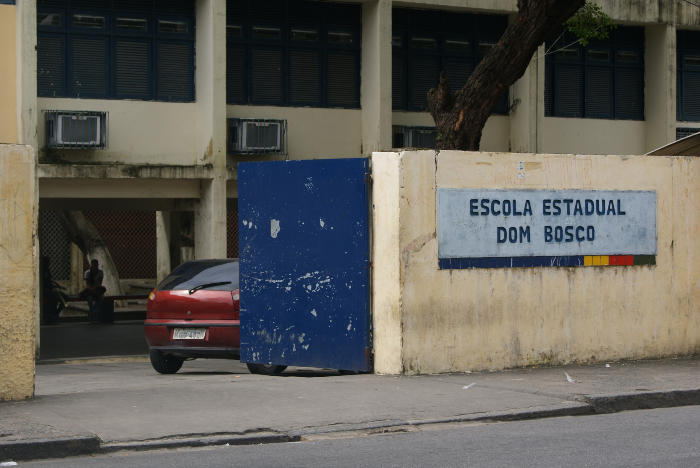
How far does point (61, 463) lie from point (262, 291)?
13.5ft

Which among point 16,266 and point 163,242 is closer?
point 16,266

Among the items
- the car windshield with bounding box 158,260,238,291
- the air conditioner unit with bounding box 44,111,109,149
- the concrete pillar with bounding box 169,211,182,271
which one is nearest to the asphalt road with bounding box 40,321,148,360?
the concrete pillar with bounding box 169,211,182,271

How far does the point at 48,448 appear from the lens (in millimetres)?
6723

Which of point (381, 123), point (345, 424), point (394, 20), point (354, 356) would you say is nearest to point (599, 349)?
point (354, 356)

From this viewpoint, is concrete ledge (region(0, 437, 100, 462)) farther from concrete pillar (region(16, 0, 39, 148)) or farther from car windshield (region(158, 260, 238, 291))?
concrete pillar (region(16, 0, 39, 148))

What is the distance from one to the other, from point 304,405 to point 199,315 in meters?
3.66

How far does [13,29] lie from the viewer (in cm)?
1541

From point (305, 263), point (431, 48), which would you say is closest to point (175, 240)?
point (431, 48)

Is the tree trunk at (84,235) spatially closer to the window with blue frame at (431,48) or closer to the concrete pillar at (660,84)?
the window with blue frame at (431,48)

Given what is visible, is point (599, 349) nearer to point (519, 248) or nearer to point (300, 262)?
point (519, 248)

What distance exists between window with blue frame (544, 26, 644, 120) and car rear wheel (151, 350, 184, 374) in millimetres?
10406

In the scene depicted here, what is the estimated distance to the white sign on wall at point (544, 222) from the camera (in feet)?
32.6

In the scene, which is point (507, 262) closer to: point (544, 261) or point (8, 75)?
point (544, 261)

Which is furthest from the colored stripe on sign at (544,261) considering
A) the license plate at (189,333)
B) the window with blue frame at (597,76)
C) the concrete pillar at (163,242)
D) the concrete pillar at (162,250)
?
the concrete pillar at (162,250)
